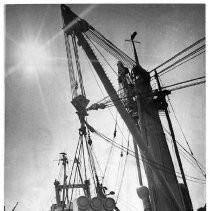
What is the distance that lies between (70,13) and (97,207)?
38.4ft

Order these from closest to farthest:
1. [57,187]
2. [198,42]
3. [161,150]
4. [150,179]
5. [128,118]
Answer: [198,42]
[128,118]
[150,179]
[161,150]
[57,187]

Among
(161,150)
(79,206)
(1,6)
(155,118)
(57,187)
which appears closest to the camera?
(1,6)

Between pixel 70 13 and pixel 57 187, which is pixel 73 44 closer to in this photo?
pixel 70 13

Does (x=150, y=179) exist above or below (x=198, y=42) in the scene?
below

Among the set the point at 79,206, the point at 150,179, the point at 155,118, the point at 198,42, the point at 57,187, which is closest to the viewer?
the point at 79,206

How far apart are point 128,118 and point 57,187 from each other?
26.5m

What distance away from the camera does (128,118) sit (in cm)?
1327

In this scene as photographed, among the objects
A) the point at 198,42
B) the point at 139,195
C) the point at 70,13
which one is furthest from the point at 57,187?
the point at 198,42

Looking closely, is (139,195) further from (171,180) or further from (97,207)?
(97,207)

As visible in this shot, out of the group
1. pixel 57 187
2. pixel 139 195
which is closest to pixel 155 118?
pixel 139 195

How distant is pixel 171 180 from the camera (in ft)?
51.1
